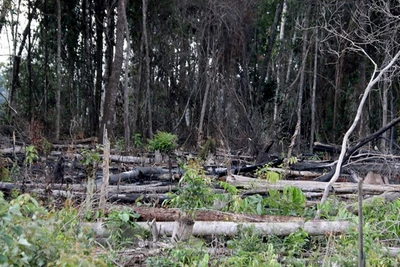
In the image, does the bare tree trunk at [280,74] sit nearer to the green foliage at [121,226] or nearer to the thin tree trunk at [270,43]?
the thin tree trunk at [270,43]

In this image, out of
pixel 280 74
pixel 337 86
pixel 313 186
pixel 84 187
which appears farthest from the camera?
pixel 280 74

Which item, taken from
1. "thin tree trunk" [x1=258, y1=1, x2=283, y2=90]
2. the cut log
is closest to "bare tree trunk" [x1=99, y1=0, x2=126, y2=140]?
"thin tree trunk" [x1=258, y1=1, x2=283, y2=90]

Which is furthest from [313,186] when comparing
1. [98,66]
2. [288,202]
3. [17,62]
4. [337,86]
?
[98,66]

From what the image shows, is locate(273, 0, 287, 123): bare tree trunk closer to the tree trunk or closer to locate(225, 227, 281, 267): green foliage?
the tree trunk

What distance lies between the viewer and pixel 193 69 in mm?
21969

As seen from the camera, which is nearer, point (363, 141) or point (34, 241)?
point (34, 241)

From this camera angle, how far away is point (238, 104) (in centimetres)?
2047

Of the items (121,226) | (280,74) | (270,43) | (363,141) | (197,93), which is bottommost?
(121,226)

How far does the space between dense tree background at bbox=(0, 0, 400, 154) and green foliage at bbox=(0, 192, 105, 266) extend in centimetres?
1542

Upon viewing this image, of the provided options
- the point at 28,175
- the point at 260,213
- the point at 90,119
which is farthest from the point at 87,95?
the point at 260,213

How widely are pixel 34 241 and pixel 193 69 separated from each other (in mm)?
18841

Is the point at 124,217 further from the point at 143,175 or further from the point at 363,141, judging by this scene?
the point at 363,141

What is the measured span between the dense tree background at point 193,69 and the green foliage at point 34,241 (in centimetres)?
1542

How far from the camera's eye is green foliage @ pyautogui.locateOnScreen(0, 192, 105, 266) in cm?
311
